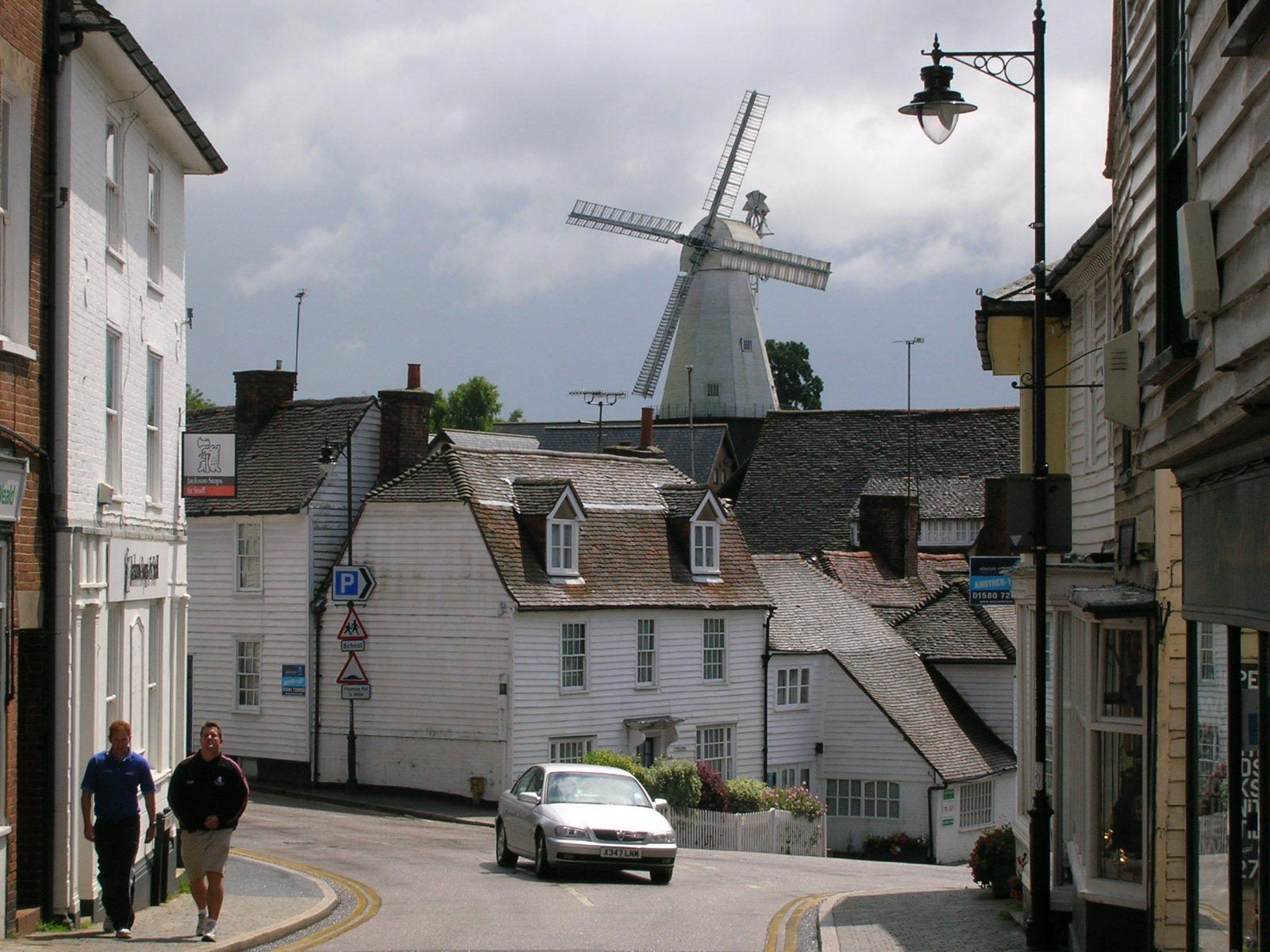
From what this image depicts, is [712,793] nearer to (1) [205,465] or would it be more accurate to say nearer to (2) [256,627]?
(2) [256,627]

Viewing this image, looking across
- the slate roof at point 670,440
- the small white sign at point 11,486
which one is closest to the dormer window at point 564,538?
the small white sign at point 11,486

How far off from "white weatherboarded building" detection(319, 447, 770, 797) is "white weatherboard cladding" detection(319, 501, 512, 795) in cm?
4

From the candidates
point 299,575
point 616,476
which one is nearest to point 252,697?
point 299,575

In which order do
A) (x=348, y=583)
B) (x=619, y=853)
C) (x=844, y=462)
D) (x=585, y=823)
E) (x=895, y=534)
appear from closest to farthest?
Answer: 1. (x=619, y=853)
2. (x=585, y=823)
3. (x=348, y=583)
4. (x=895, y=534)
5. (x=844, y=462)

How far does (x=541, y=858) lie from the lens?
21.1 m

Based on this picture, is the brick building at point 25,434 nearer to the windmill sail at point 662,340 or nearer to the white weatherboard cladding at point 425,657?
the white weatherboard cladding at point 425,657

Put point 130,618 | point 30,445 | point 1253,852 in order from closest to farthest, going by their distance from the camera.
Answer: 1. point 1253,852
2. point 30,445
3. point 130,618

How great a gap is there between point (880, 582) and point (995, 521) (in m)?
5.36

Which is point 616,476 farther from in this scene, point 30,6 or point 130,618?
point 30,6

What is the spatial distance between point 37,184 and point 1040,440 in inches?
376

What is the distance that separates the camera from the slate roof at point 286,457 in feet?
130

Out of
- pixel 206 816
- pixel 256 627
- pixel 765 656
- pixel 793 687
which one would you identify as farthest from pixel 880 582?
pixel 206 816

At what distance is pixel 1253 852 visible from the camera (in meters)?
8.30

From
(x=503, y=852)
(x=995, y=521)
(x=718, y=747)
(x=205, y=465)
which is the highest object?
(x=205, y=465)
